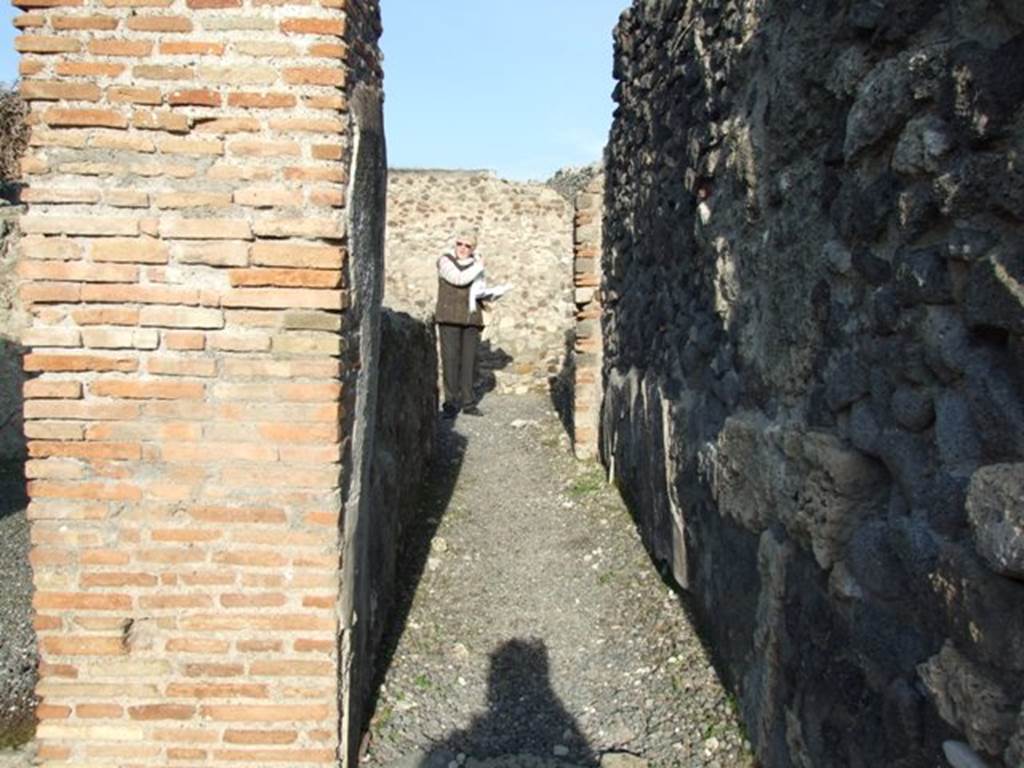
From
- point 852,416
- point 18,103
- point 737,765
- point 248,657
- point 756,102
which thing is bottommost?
point 737,765

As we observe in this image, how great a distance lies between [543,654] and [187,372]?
210 cm

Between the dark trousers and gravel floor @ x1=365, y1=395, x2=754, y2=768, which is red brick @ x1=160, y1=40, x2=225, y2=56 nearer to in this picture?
gravel floor @ x1=365, y1=395, x2=754, y2=768

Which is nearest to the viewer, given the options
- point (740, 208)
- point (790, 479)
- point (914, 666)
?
point (914, 666)

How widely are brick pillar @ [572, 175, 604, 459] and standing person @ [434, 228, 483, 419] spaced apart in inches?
64.1

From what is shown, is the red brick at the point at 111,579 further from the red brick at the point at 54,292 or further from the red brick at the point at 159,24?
the red brick at the point at 159,24

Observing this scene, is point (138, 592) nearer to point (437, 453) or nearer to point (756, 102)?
point (756, 102)

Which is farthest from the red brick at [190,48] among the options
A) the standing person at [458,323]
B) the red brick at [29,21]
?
the standing person at [458,323]

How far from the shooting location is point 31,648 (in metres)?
3.63

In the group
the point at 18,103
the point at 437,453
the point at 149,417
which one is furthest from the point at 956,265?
the point at 18,103

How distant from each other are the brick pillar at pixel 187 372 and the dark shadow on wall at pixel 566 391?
206 inches

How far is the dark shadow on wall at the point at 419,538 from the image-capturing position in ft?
12.4

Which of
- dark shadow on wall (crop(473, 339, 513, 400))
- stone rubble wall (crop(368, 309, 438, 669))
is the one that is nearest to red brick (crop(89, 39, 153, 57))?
stone rubble wall (crop(368, 309, 438, 669))

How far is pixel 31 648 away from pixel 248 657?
5.20ft

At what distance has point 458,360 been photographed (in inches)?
352
